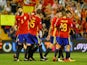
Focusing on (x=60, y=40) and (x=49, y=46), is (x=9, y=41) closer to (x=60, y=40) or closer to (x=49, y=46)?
(x=49, y=46)

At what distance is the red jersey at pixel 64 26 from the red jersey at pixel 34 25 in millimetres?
971

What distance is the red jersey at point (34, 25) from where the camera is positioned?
18484 mm

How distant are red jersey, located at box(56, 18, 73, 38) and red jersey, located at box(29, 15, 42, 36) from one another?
971 millimetres

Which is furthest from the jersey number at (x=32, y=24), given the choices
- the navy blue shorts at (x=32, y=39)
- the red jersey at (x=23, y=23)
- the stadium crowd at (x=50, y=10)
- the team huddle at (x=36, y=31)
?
the stadium crowd at (x=50, y=10)

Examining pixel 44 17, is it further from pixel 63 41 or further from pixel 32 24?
pixel 63 41

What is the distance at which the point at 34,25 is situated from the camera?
731 inches

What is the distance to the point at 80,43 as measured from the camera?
1010 inches

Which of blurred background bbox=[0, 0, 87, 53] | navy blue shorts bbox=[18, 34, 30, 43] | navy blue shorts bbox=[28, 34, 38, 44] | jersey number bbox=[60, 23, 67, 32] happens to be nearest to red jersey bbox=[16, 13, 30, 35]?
navy blue shorts bbox=[18, 34, 30, 43]

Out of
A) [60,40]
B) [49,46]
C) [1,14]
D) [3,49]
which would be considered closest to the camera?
[60,40]

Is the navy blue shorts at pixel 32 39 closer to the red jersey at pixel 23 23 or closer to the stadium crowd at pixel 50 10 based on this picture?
the red jersey at pixel 23 23

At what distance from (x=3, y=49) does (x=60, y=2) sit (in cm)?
674

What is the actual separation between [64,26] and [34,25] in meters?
1.38

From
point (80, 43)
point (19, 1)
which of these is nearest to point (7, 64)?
point (80, 43)

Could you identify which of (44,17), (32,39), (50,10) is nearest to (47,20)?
(44,17)
